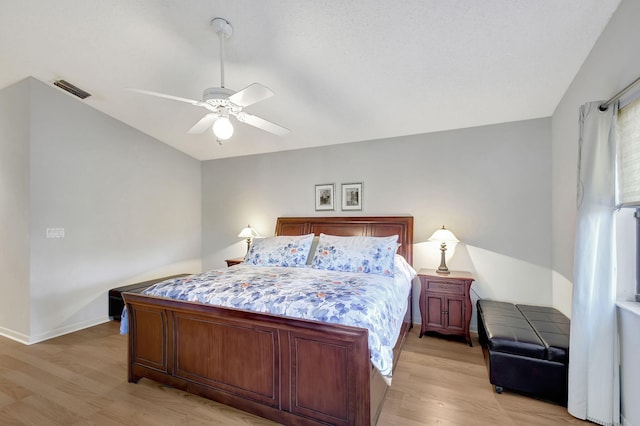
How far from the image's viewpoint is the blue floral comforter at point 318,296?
5.74 ft

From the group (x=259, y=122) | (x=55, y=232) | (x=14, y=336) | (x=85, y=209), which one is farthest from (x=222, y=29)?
(x=14, y=336)

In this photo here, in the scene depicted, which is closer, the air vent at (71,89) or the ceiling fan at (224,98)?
the ceiling fan at (224,98)

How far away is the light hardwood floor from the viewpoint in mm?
1932

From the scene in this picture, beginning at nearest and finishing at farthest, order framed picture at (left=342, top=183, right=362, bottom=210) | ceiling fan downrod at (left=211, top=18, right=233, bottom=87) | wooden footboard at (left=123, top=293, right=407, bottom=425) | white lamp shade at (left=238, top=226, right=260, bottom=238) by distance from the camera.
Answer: wooden footboard at (left=123, top=293, right=407, bottom=425) → ceiling fan downrod at (left=211, top=18, right=233, bottom=87) → framed picture at (left=342, top=183, right=362, bottom=210) → white lamp shade at (left=238, top=226, right=260, bottom=238)

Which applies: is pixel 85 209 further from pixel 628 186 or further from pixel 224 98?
pixel 628 186

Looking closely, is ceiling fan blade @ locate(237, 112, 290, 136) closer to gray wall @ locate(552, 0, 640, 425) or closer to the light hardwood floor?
the light hardwood floor

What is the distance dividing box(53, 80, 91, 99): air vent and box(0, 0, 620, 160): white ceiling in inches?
3.2

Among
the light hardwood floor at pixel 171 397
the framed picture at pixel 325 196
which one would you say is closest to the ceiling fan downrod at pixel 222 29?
the framed picture at pixel 325 196

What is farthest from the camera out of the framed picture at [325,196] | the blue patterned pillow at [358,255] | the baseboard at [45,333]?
the framed picture at [325,196]

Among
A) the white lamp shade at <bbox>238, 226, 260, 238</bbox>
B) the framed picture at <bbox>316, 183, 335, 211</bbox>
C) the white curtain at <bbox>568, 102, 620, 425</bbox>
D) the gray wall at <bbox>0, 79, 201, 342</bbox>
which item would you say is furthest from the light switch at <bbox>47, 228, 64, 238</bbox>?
the white curtain at <bbox>568, 102, 620, 425</bbox>

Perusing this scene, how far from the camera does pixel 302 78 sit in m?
2.74

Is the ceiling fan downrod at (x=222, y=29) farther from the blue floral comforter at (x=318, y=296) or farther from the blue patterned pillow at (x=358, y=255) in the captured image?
the blue patterned pillow at (x=358, y=255)

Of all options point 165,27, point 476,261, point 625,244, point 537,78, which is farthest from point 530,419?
point 165,27

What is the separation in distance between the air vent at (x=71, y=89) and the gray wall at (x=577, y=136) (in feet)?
16.5
